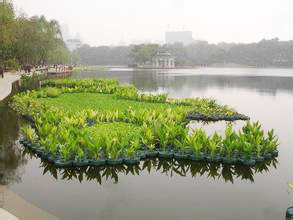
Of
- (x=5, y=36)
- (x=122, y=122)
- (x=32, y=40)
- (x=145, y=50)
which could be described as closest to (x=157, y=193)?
(x=122, y=122)

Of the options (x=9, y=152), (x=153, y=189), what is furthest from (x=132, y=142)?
(x=9, y=152)

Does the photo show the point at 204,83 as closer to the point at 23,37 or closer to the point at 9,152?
the point at 23,37

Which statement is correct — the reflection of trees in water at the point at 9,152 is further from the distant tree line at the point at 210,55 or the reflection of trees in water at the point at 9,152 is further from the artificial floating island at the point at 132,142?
the distant tree line at the point at 210,55

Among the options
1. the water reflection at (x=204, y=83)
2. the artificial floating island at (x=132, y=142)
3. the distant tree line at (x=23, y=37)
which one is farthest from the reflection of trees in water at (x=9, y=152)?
the water reflection at (x=204, y=83)

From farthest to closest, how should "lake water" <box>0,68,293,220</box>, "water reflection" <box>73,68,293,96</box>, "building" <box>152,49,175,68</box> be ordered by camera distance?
"building" <box>152,49,175,68</box>, "water reflection" <box>73,68,293,96</box>, "lake water" <box>0,68,293,220</box>

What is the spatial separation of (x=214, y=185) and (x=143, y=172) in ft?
7.03

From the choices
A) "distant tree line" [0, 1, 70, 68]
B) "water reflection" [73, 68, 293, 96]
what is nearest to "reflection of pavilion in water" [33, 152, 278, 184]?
"water reflection" [73, 68, 293, 96]

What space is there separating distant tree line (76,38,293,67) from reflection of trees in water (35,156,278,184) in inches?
4480

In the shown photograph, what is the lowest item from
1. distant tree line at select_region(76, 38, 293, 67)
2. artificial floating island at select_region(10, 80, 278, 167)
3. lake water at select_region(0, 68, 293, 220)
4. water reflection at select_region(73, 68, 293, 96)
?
water reflection at select_region(73, 68, 293, 96)

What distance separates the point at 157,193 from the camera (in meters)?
9.37

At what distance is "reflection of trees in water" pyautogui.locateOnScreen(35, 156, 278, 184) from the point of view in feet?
33.9

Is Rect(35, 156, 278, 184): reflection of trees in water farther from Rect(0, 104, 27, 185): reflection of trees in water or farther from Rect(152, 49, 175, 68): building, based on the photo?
Rect(152, 49, 175, 68): building

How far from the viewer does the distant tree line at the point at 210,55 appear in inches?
5157

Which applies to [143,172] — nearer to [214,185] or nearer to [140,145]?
[140,145]
